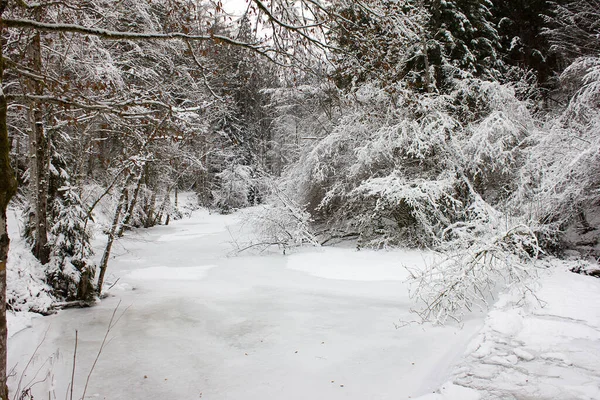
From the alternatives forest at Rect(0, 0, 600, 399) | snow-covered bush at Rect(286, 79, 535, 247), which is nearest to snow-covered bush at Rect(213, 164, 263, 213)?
forest at Rect(0, 0, 600, 399)

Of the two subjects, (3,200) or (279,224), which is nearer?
(3,200)

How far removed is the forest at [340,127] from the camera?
11.4 feet

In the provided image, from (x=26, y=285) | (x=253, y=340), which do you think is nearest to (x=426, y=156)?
(x=253, y=340)

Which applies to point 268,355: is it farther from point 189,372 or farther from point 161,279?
point 161,279

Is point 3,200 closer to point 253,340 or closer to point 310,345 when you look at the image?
point 253,340

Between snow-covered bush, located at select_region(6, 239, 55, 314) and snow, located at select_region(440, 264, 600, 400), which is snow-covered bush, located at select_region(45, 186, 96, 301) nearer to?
snow-covered bush, located at select_region(6, 239, 55, 314)

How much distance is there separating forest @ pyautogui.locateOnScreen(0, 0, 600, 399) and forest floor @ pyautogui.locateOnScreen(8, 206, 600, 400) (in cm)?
59

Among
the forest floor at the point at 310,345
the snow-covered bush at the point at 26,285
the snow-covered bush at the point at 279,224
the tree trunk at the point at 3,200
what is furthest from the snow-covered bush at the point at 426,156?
the tree trunk at the point at 3,200

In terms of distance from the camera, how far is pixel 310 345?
14.6 feet

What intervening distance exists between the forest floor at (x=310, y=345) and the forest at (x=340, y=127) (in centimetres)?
59

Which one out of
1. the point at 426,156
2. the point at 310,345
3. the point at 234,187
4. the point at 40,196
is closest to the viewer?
the point at 310,345

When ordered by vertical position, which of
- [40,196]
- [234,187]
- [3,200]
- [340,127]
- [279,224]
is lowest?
[279,224]

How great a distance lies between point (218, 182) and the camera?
84.6 feet

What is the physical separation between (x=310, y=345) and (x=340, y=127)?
7.89m
